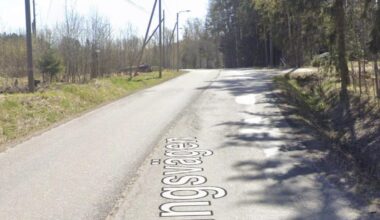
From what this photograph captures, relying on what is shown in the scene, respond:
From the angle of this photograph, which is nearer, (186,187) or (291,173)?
(186,187)

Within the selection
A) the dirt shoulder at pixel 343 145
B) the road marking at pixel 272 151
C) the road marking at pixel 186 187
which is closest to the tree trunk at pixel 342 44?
the dirt shoulder at pixel 343 145

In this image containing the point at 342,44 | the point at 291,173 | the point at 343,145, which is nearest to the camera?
the point at 291,173

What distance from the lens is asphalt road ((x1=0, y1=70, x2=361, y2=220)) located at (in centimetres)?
578

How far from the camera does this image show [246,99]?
19141 mm

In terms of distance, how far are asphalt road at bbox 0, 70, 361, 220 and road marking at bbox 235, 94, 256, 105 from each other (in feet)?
14.3

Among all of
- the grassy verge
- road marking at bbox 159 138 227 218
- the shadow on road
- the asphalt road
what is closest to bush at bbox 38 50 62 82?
the grassy verge

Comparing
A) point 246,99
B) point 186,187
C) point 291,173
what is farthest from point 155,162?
point 246,99

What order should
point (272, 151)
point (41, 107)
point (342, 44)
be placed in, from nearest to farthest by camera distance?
point (272, 151) < point (41, 107) < point (342, 44)

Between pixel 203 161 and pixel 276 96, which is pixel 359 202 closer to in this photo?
pixel 203 161

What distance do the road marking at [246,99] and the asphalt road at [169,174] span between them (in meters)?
4.35

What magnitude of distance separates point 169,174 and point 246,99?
38.9 feet

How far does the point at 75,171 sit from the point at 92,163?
0.63 metres

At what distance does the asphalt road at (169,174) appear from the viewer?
5.78 meters

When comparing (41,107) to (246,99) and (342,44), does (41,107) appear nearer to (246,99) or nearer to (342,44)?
(246,99)
